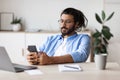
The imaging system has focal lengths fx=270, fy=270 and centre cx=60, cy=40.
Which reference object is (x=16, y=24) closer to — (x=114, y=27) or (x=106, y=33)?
(x=106, y=33)

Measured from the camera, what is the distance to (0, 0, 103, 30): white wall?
4809 mm

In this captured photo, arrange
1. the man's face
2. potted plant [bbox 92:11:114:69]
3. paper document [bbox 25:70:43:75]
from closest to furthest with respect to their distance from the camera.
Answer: paper document [bbox 25:70:43:75]
the man's face
potted plant [bbox 92:11:114:69]

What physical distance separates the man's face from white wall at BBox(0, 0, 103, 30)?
2.15m

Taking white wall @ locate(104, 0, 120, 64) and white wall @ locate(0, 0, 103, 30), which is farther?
white wall @ locate(0, 0, 103, 30)

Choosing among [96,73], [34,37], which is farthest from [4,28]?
[96,73]

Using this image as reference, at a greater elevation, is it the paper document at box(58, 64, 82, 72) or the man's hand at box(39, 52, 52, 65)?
the man's hand at box(39, 52, 52, 65)

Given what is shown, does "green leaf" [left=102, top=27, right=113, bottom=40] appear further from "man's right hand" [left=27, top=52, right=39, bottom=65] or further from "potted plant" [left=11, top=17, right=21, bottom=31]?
"man's right hand" [left=27, top=52, right=39, bottom=65]

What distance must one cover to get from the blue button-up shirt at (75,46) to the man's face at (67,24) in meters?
0.06

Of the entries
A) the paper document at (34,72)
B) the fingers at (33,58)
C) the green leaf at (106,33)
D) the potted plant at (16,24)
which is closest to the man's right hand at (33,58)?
the fingers at (33,58)

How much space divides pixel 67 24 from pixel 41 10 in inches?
88.9

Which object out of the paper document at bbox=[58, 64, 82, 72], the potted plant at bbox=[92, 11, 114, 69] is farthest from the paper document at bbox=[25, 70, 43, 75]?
the potted plant at bbox=[92, 11, 114, 69]

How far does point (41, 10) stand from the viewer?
4867 mm

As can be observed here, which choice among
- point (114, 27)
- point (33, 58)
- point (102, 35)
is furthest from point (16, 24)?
point (33, 58)
